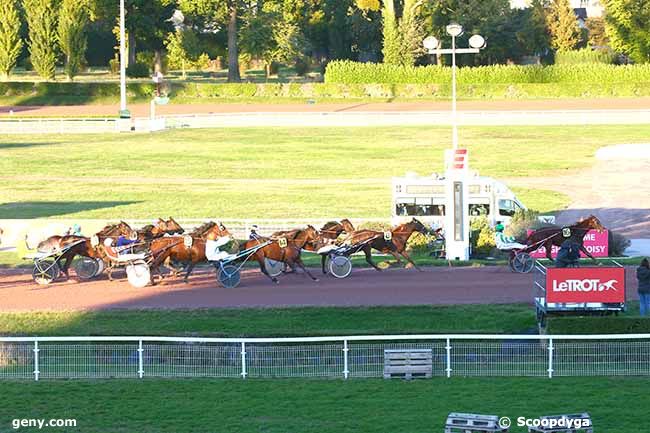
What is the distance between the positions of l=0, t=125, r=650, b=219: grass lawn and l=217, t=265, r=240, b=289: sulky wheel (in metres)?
11.6

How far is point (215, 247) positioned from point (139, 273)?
1.54m

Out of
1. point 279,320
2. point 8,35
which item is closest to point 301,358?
point 279,320

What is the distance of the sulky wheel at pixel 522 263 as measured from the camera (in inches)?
948

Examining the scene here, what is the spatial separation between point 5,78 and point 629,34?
138 ft

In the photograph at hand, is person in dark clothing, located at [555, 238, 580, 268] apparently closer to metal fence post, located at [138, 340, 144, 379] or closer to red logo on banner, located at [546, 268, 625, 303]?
red logo on banner, located at [546, 268, 625, 303]

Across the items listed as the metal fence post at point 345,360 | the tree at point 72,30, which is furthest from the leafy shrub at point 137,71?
the metal fence post at point 345,360

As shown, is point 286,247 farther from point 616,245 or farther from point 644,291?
point 616,245

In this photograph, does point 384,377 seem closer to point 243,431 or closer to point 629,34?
point 243,431

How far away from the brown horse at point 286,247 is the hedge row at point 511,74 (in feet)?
183

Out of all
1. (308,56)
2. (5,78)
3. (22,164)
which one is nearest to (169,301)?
(22,164)

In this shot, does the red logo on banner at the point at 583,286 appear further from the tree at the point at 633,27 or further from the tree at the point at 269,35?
the tree at the point at 269,35

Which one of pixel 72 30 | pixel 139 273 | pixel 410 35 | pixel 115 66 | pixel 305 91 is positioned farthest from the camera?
pixel 115 66

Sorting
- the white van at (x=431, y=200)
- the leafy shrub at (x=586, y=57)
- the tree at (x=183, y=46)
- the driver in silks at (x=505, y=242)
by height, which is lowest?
the driver in silks at (x=505, y=242)

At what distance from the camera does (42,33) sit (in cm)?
8194
